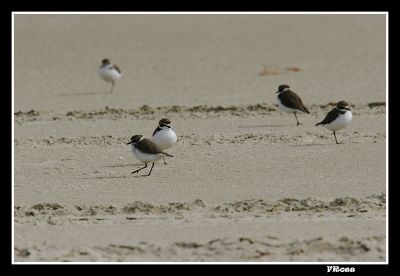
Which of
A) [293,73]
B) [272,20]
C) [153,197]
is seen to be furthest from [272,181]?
[272,20]

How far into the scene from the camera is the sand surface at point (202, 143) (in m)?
9.10

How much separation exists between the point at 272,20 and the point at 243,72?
6682 mm

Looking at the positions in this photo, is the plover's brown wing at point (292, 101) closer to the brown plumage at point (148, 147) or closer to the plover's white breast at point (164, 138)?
the plover's white breast at point (164, 138)

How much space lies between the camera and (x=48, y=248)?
28.9 feet

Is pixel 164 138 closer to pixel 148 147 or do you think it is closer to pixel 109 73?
pixel 148 147

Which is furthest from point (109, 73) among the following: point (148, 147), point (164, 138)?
point (148, 147)

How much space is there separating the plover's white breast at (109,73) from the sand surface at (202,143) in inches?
12.9

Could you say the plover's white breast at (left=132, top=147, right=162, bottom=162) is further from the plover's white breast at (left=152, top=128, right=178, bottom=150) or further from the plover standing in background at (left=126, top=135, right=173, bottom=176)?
the plover's white breast at (left=152, top=128, right=178, bottom=150)

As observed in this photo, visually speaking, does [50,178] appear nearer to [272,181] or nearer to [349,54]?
[272,181]

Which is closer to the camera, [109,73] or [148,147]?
[148,147]

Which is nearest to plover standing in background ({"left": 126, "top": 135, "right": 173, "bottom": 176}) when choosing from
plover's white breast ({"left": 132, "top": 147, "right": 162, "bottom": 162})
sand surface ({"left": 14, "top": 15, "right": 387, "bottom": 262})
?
plover's white breast ({"left": 132, "top": 147, "right": 162, "bottom": 162})

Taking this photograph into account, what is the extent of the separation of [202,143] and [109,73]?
628 cm

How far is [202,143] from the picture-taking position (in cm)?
1427

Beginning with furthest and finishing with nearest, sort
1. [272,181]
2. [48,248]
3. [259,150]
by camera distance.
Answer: [259,150], [272,181], [48,248]
